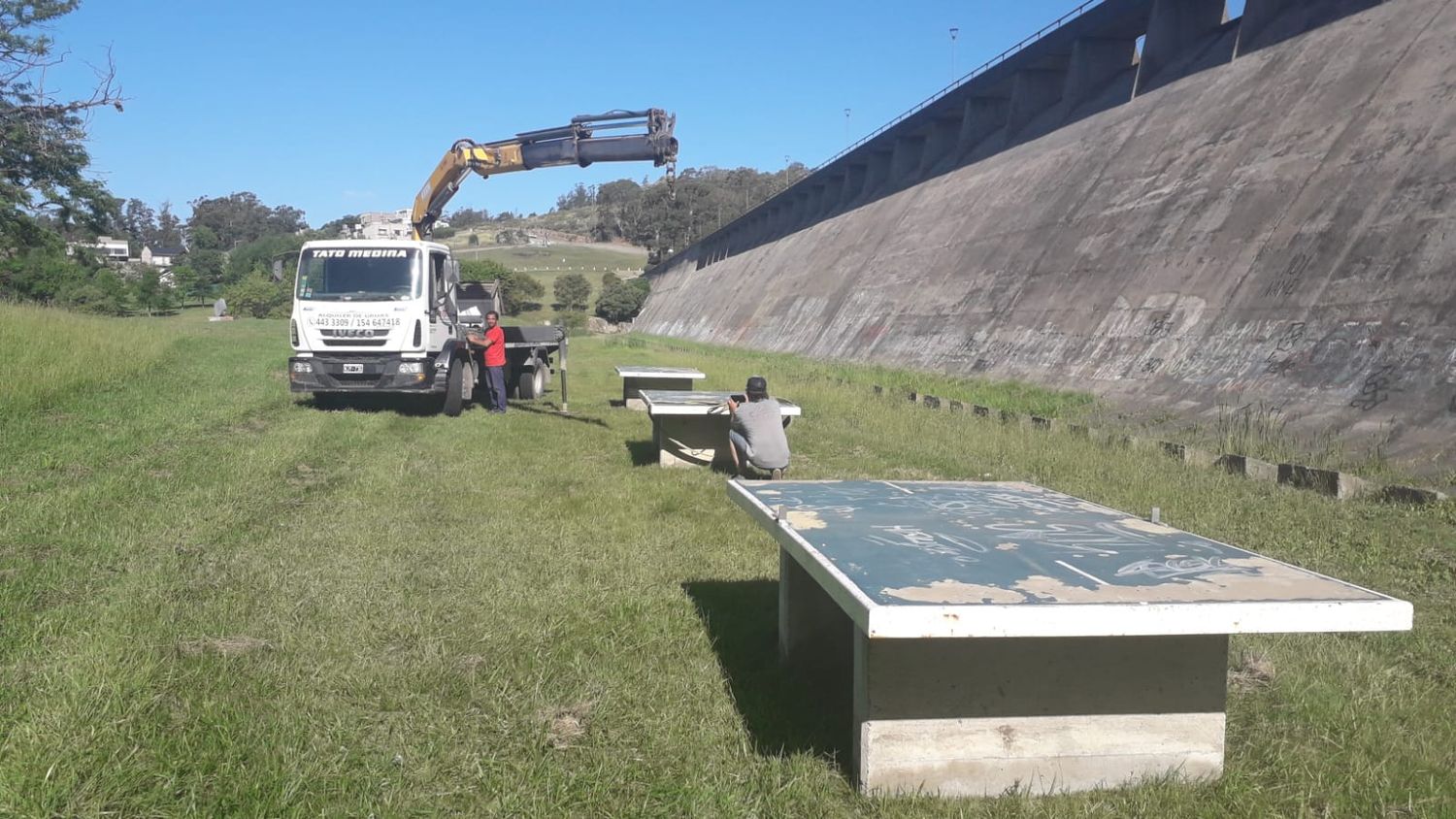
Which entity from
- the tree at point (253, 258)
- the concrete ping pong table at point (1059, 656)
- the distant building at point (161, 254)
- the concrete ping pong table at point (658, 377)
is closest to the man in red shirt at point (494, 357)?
the concrete ping pong table at point (658, 377)

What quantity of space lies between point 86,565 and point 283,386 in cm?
1316

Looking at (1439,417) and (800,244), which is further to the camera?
(800,244)

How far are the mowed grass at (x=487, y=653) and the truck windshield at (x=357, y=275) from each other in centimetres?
563

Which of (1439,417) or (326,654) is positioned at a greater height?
(1439,417)

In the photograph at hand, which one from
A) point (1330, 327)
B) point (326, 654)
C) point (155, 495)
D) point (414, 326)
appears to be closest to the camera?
point (326, 654)

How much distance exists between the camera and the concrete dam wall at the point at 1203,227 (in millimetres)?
12930

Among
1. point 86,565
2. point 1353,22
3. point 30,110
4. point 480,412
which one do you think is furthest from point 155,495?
point 1353,22

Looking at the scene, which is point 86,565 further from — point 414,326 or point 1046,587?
point 414,326

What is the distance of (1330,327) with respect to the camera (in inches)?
529

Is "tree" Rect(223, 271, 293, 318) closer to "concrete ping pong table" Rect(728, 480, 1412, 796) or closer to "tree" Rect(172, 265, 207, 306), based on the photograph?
"tree" Rect(172, 265, 207, 306)

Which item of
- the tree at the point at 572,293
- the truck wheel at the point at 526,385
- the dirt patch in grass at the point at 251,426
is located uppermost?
the tree at the point at 572,293

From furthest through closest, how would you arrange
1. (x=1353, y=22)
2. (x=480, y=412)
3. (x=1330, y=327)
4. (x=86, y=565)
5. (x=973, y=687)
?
(x=1353, y=22), (x=480, y=412), (x=1330, y=327), (x=86, y=565), (x=973, y=687)

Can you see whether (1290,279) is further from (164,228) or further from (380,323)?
(164,228)

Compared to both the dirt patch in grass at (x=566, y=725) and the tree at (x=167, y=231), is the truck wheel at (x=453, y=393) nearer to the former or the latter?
the dirt patch in grass at (x=566, y=725)
